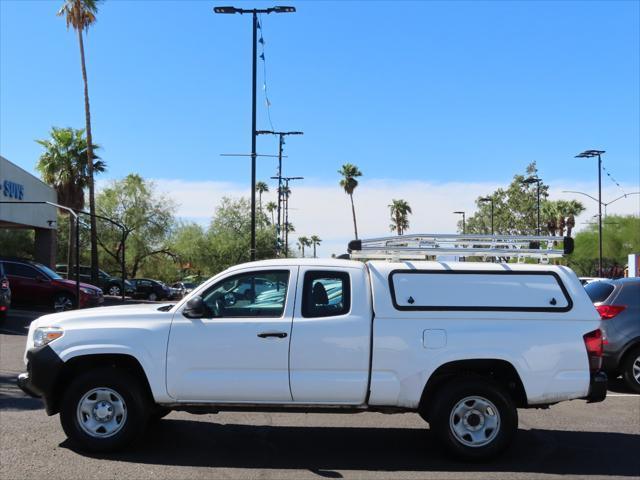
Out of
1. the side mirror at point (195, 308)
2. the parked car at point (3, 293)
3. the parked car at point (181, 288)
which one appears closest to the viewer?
the side mirror at point (195, 308)

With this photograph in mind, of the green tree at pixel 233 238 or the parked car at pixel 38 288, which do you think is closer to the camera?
the parked car at pixel 38 288

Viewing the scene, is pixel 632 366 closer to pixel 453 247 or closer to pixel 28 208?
pixel 453 247

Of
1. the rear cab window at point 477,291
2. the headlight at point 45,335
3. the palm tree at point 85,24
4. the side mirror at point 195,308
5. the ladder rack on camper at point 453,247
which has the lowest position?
the headlight at point 45,335

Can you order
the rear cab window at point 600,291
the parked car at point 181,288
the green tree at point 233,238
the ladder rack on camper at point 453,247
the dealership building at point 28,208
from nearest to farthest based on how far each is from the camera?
the ladder rack on camper at point 453,247 < the rear cab window at point 600,291 < the dealership building at point 28,208 < the parked car at point 181,288 < the green tree at point 233,238

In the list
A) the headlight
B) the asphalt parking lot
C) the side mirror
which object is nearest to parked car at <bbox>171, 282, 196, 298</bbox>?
the asphalt parking lot

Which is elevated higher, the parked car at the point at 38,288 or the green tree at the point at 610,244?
the green tree at the point at 610,244

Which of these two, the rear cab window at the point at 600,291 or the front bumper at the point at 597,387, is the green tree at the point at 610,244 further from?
the front bumper at the point at 597,387

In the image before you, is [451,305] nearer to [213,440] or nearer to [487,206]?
[213,440]

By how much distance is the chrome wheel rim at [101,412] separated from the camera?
5.90 meters

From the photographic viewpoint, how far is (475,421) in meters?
5.81

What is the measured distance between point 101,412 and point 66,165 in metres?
31.4

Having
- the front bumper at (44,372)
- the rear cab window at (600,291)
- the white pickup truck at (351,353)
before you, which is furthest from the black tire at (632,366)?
the front bumper at (44,372)

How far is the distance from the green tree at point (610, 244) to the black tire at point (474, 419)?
1922 inches

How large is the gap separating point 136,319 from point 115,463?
4.25ft
